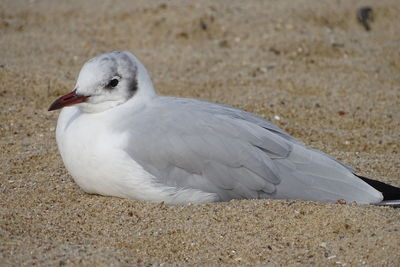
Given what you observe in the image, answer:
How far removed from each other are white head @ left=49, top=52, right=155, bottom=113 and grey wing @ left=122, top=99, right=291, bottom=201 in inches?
11.6

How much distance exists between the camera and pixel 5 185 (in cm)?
458

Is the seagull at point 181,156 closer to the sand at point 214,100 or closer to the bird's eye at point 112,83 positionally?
the bird's eye at point 112,83

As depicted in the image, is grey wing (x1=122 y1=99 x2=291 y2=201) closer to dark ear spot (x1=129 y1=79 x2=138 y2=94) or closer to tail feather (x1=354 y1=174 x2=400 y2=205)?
dark ear spot (x1=129 y1=79 x2=138 y2=94)

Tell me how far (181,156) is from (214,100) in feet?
7.31

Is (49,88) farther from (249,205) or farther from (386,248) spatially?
(386,248)

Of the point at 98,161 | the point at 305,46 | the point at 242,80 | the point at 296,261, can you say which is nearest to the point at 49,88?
the point at 242,80

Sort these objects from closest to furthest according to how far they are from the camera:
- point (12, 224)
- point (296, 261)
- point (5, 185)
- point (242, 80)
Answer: point (296, 261), point (12, 224), point (5, 185), point (242, 80)

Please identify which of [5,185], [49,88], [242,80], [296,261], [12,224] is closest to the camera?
[296,261]

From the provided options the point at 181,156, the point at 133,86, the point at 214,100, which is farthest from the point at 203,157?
the point at 214,100

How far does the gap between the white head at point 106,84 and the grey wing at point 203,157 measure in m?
0.29

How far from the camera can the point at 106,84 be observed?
446cm

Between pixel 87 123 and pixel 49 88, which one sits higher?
pixel 87 123

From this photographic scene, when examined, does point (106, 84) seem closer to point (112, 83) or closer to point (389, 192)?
point (112, 83)

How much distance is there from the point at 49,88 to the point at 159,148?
2416 millimetres
